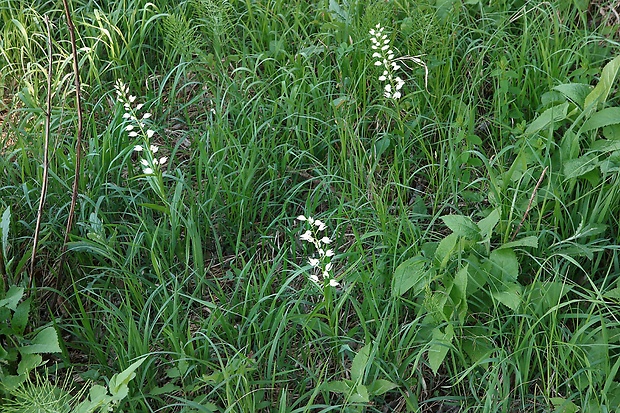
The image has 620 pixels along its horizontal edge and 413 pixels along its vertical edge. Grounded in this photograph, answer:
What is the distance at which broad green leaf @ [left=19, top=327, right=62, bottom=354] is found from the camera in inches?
82.6

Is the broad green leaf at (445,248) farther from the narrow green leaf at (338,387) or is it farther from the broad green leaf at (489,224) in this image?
the narrow green leaf at (338,387)

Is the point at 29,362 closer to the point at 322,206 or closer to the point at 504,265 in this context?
the point at 322,206

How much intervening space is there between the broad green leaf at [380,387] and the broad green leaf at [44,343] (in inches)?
37.4

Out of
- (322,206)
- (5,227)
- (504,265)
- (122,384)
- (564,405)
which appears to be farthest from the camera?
(322,206)

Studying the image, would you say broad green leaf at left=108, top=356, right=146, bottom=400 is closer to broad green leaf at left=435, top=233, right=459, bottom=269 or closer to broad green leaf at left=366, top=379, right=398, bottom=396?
broad green leaf at left=366, top=379, right=398, bottom=396

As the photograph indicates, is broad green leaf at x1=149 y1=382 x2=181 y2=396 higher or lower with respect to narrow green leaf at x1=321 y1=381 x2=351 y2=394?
lower

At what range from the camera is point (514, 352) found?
208 cm

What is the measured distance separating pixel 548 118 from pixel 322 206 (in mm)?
927

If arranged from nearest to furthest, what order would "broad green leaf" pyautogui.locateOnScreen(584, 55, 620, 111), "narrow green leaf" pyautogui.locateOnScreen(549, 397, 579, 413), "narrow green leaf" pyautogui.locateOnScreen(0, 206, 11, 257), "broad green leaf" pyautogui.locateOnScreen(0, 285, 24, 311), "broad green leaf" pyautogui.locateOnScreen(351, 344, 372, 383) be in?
"narrow green leaf" pyautogui.locateOnScreen(549, 397, 579, 413)
"broad green leaf" pyautogui.locateOnScreen(351, 344, 372, 383)
"broad green leaf" pyautogui.locateOnScreen(0, 285, 24, 311)
"narrow green leaf" pyautogui.locateOnScreen(0, 206, 11, 257)
"broad green leaf" pyautogui.locateOnScreen(584, 55, 620, 111)

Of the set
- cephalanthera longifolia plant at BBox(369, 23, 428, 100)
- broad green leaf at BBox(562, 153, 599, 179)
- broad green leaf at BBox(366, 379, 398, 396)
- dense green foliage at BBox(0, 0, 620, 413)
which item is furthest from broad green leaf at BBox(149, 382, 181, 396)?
broad green leaf at BBox(562, 153, 599, 179)

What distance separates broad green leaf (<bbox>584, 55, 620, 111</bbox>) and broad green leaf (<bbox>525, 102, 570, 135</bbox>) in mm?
80

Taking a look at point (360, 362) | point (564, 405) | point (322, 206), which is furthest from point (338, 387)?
point (322, 206)

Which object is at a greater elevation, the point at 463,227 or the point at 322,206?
the point at 463,227

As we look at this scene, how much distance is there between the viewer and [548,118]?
2.61m
